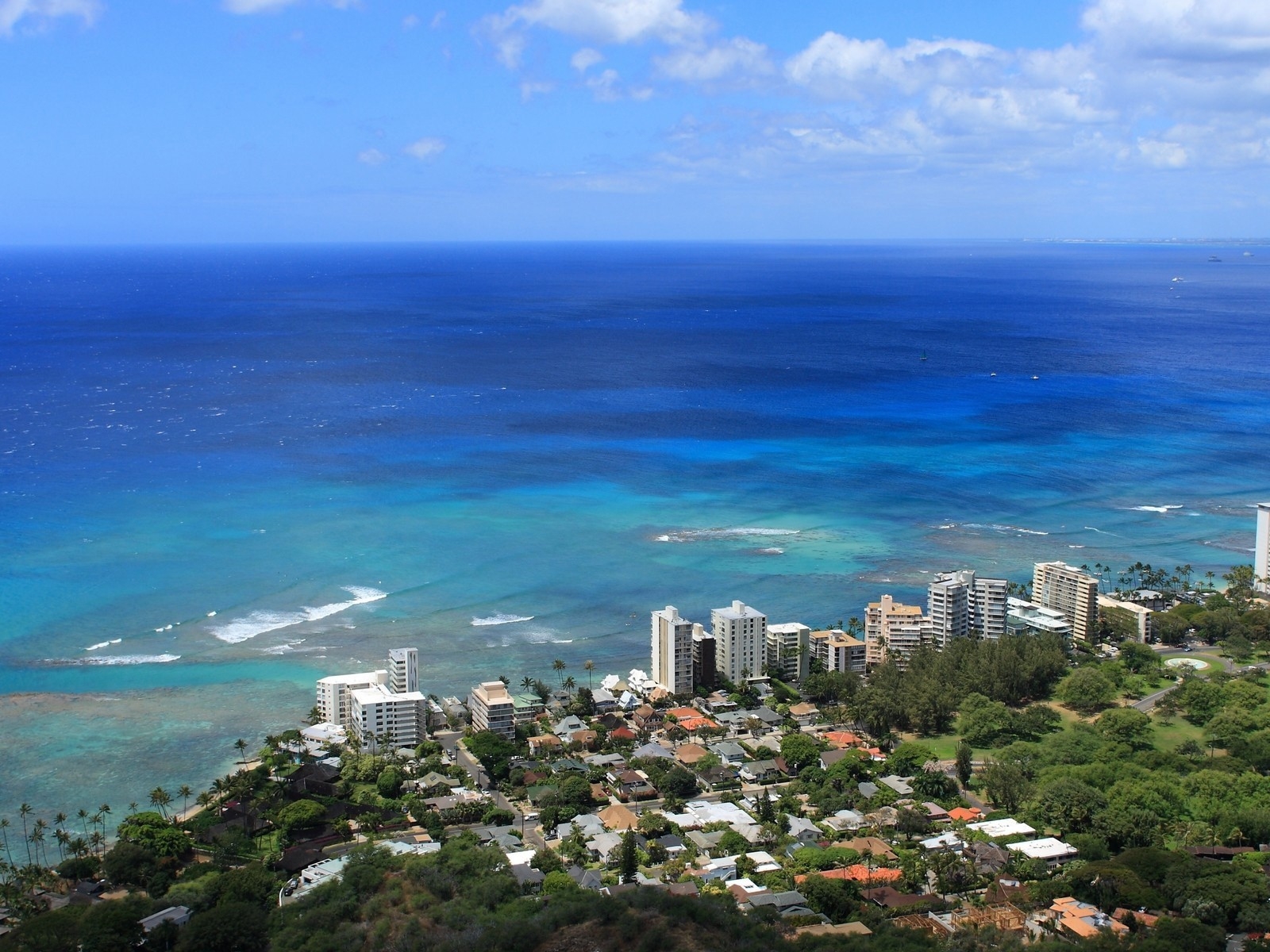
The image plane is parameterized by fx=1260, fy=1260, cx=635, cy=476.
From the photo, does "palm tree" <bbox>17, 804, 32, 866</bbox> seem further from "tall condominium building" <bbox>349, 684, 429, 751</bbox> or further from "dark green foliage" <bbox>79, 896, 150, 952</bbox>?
"tall condominium building" <bbox>349, 684, 429, 751</bbox>

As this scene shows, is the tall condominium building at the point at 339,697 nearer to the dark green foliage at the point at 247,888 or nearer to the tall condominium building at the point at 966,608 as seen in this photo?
the dark green foliage at the point at 247,888

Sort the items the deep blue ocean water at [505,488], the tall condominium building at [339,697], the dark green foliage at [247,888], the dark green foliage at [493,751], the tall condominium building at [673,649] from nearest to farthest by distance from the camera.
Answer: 1. the dark green foliage at [247,888]
2. the dark green foliage at [493,751]
3. the tall condominium building at [339,697]
4. the tall condominium building at [673,649]
5. the deep blue ocean water at [505,488]

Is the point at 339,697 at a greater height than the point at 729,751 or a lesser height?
greater

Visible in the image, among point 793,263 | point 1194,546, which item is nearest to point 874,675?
point 1194,546

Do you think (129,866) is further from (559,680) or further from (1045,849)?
(1045,849)

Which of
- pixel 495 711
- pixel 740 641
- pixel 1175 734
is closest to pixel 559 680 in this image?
pixel 495 711

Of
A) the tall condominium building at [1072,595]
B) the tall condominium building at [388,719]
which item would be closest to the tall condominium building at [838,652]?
the tall condominium building at [1072,595]

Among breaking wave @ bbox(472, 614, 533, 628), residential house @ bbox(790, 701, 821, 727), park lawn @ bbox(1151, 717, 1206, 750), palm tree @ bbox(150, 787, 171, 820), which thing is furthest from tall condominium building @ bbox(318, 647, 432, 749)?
park lawn @ bbox(1151, 717, 1206, 750)
